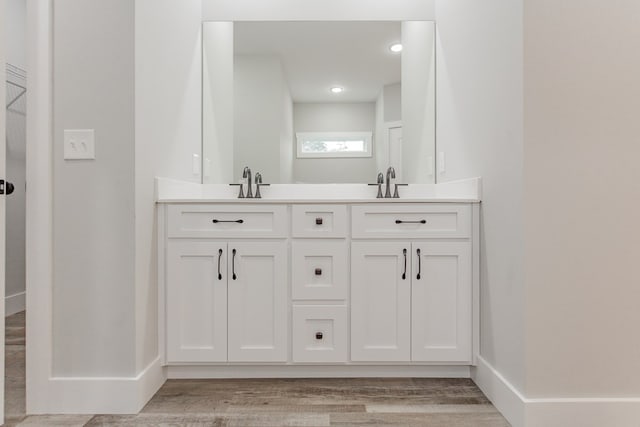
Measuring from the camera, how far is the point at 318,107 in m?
2.70

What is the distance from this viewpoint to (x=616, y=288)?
1.58 metres

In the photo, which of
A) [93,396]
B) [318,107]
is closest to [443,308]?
[318,107]

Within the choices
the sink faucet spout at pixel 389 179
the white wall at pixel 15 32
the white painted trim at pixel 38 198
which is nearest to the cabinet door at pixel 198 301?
the white painted trim at pixel 38 198

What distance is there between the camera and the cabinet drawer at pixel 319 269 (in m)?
2.06

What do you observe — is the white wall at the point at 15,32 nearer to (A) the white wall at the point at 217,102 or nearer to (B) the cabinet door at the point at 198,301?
(A) the white wall at the point at 217,102

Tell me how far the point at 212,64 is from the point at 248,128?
18.0 inches

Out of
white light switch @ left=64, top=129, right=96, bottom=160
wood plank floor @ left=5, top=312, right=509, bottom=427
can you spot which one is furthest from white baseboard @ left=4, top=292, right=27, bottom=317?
white light switch @ left=64, top=129, right=96, bottom=160

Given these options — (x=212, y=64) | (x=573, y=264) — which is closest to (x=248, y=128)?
(x=212, y=64)

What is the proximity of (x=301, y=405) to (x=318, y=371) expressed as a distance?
0.95 ft

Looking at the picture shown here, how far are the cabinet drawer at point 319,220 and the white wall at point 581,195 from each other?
80 centimetres

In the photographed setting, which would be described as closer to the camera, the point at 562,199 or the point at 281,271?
the point at 562,199

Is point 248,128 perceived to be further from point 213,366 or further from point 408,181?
point 213,366

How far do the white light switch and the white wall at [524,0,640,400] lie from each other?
167 centimetres

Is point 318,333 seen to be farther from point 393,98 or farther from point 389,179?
point 393,98
